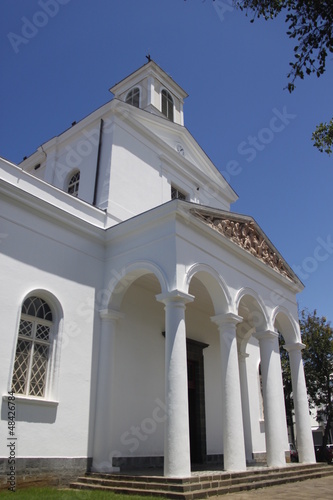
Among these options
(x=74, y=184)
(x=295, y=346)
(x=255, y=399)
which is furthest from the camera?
(x=255, y=399)

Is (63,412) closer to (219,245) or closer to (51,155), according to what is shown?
(219,245)

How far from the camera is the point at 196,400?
13969 mm

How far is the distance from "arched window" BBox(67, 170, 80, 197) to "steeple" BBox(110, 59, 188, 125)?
4938 millimetres

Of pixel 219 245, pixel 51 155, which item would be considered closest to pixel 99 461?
pixel 219 245

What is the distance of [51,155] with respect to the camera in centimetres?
1656

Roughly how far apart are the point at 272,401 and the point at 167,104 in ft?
44.2

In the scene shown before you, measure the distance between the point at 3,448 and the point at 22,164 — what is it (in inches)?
485

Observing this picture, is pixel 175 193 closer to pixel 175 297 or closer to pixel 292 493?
pixel 175 297

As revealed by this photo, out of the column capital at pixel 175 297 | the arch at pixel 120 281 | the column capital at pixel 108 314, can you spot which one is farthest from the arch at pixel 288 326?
the column capital at pixel 108 314

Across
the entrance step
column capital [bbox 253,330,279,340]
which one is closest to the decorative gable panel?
column capital [bbox 253,330,279,340]

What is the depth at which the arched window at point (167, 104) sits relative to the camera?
769 inches

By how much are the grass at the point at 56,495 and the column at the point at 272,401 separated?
17.5ft

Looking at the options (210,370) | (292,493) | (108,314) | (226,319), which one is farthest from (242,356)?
(292,493)

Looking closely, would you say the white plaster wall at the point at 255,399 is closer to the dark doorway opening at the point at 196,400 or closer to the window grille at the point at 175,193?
the dark doorway opening at the point at 196,400
